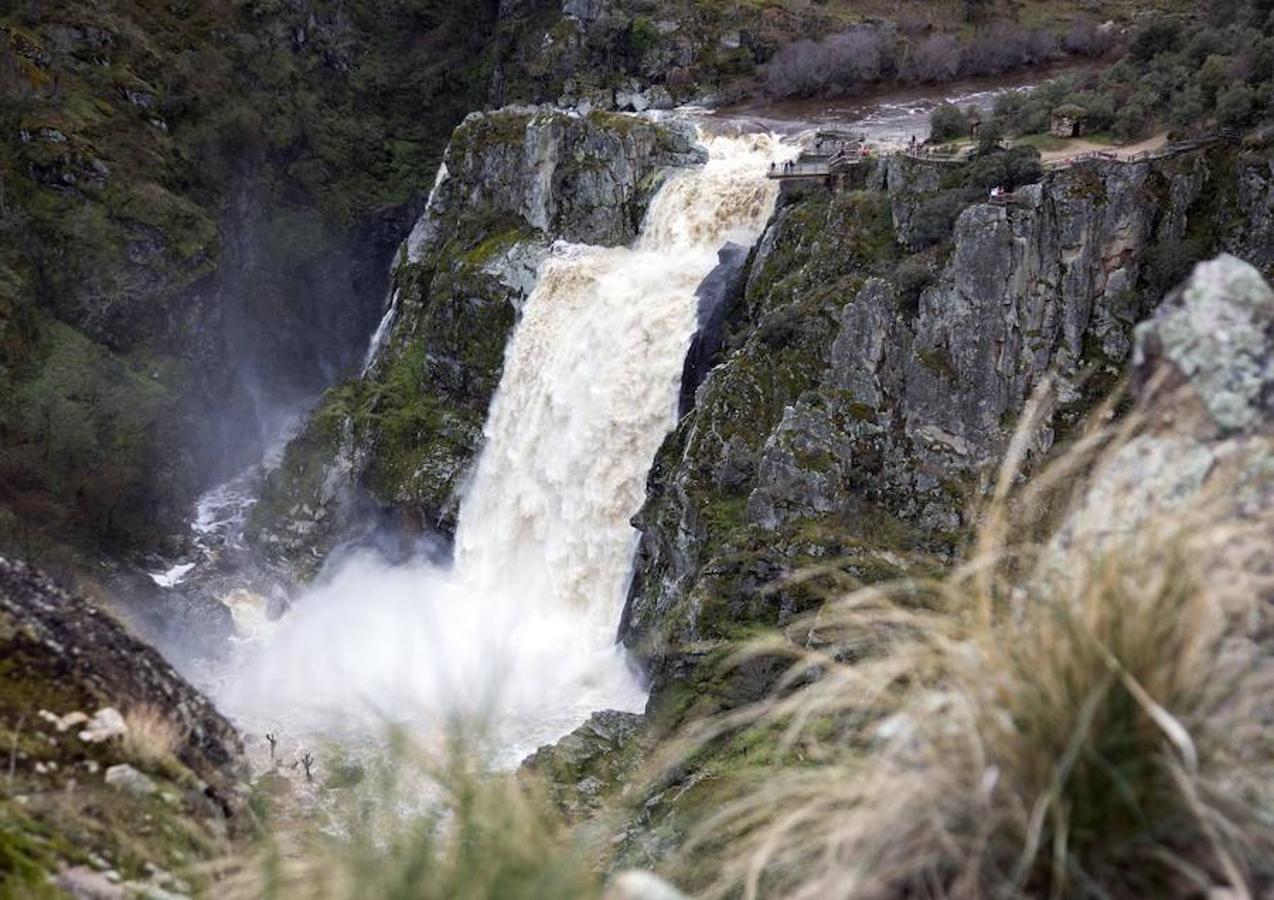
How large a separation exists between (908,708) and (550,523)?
25130 millimetres

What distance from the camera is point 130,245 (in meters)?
36.7

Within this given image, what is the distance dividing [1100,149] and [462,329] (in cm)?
1952

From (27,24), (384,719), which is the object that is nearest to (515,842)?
(384,719)

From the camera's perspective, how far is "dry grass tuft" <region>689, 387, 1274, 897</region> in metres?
3.04

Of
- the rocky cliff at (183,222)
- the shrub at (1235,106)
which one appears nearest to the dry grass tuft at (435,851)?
the shrub at (1235,106)

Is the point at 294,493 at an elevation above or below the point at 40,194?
below

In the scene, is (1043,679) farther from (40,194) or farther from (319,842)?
(40,194)

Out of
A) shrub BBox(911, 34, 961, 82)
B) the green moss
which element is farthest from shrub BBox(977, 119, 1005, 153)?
the green moss

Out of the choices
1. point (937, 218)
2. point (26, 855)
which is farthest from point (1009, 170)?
point (26, 855)

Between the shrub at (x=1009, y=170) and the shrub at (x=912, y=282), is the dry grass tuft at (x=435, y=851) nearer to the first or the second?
the shrub at (x=912, y=282)

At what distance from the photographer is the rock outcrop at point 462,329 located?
105ft

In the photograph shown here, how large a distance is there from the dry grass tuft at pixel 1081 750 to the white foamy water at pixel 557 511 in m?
19.7

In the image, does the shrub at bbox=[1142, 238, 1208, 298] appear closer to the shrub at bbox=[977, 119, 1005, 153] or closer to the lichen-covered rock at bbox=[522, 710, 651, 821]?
the shrub at bbox=[977, 119, 1005, 153]

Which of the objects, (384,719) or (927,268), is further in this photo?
(927,268)
